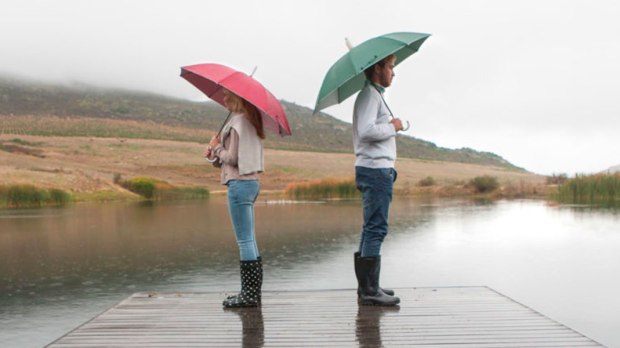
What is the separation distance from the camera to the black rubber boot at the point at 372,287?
481 centimetres

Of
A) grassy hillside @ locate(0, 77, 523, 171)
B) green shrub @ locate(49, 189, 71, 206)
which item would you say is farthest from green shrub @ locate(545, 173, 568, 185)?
grassy hillside @ locate(0, 77, 523, 171)

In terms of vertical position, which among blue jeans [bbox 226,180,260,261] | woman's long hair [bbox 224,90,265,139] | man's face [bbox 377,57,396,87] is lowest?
blue jeans [bbox 226,180,260,261]

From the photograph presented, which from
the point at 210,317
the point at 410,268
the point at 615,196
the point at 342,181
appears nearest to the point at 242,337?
the point at 210,317

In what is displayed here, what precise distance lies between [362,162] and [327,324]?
1114mm

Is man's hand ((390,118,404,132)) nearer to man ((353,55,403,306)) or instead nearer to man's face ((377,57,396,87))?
man ((353,55,403,306))

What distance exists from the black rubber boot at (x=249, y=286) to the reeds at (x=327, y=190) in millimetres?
25792

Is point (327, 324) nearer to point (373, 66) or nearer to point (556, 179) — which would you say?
point (373, 66)

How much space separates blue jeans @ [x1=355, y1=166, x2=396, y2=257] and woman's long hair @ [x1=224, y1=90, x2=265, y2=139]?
2.44 ft

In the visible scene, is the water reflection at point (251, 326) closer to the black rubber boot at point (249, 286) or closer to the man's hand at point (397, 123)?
the black rubber boot at point (249, 286)

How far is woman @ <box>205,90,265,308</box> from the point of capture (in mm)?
4715

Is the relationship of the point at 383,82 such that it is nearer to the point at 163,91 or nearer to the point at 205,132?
the point at 205,132

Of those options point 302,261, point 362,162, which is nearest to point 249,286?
point 362,162

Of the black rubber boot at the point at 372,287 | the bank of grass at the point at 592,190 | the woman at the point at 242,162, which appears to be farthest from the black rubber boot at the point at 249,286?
the bank of grass at the point at 592,190

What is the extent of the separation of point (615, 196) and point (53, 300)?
20.7 metres
